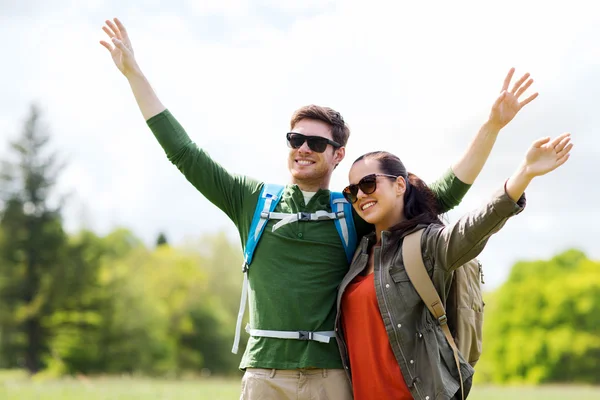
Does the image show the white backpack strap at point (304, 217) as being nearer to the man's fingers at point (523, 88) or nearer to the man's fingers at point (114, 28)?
the man's fingers at point (523, 88)

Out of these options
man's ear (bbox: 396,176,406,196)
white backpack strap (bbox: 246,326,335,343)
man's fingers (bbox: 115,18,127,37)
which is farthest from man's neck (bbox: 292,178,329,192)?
man's fingers (bbox: 115,18,127,37)

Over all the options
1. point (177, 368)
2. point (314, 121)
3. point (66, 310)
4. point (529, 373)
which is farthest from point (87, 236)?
point (314, 121)

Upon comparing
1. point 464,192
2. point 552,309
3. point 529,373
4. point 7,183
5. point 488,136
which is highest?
point 7,183

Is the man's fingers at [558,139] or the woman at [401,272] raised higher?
the man's fingers at [558,139]

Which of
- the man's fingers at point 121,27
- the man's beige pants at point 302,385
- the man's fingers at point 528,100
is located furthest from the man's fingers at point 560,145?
the man's fingers at point 121,27

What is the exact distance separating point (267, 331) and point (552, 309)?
6622 cm

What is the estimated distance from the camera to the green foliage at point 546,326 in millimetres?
64250

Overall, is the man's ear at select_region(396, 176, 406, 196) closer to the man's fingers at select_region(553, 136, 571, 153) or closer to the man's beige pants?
the man's fingers at select_region(553, 136, 571, 153)

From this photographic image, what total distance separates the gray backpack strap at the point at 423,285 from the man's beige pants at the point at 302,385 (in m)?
0.87

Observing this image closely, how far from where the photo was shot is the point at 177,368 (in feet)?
216

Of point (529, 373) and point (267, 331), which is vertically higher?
point (267, 331)

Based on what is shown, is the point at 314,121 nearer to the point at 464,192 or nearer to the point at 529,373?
the point at 464,192

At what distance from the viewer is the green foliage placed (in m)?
64.2

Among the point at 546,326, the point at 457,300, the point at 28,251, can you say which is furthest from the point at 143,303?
the point at 457,300
